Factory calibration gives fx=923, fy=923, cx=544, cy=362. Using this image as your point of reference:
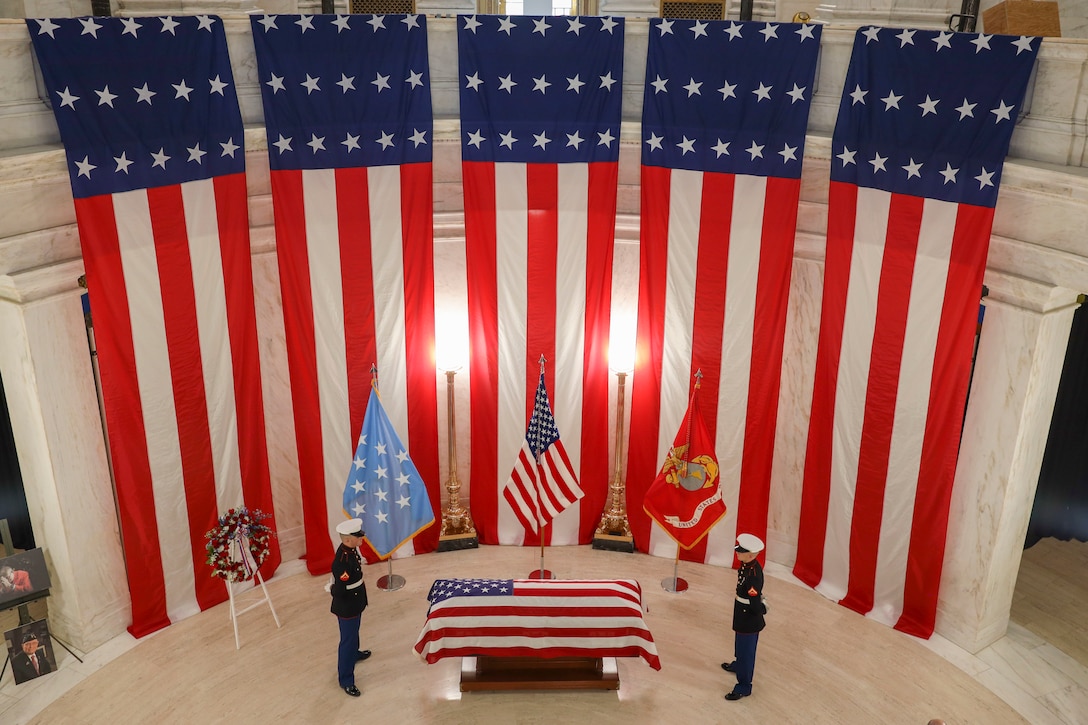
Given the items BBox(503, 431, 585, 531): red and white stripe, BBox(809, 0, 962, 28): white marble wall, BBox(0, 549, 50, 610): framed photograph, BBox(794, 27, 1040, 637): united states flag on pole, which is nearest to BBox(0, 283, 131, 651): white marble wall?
BBox(0, 549, 50, 610): framed photograph

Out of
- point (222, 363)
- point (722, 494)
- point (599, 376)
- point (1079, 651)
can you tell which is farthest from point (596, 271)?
point (1079, 651)

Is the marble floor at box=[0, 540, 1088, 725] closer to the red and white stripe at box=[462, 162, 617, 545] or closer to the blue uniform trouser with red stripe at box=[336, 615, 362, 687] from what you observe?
the blue uniform trouser with red stripe at box=[336, 615, 362, 687]

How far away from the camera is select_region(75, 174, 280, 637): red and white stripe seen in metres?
8.16

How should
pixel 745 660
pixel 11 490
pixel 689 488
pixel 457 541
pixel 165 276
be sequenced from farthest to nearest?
pixel 457 541 < pixel 11 490 < pixel 689 488 < pixel 165 276 < pixel 745 660

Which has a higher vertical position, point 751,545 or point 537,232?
point 537,232

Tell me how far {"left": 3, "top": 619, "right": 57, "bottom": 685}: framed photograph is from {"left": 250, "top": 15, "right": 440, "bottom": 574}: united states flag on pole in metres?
2.60

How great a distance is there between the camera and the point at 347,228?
9.25 m

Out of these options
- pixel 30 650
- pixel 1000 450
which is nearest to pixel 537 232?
pixel 1000 450

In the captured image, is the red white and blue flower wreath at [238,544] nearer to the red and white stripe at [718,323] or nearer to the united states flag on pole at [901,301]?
the red and white stripe at [718,323]

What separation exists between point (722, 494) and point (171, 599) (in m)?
5.75

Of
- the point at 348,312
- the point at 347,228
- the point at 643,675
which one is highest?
the point at 347,228

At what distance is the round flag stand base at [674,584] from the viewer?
9717 millimetres

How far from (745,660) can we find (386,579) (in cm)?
389

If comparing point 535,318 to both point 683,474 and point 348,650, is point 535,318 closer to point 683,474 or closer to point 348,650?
point 683,474
